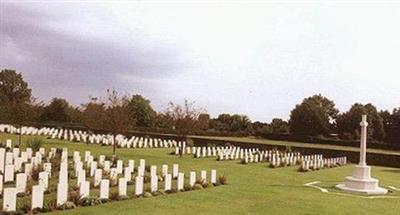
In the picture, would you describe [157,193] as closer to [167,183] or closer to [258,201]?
[167,183]

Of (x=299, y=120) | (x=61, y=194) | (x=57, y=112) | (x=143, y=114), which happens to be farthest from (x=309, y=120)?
(x=61, y=194)

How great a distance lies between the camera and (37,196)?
12359 mm

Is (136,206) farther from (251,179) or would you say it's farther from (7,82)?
(7,82)

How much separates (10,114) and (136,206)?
67.5ft

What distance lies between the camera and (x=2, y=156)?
18594 millimetres

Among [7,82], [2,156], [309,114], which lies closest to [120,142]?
[2,156]

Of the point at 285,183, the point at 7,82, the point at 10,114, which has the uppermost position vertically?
the point at 7,82

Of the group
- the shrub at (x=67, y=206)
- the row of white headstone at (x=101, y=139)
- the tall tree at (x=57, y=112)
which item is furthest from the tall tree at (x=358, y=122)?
the shrub at (x=67, y=206)

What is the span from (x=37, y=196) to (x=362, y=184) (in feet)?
46.5

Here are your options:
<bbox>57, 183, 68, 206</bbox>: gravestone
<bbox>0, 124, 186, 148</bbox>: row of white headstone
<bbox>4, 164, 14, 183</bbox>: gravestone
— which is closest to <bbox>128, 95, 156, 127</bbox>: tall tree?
<bbox>0, 124, 186, 148</bbox>: row of white headstone

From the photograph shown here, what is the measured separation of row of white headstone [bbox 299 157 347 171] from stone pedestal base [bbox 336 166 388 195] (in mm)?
7407

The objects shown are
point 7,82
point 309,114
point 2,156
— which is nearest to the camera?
point 2,156

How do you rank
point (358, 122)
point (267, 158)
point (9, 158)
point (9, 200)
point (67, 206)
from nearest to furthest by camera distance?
point (9, 200) → point (67, 206) → point (9, 158) → point (267, 158) → point (358, 122)

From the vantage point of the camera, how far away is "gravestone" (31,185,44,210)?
1224 cm
